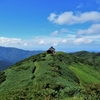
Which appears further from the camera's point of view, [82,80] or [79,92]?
[82,80]

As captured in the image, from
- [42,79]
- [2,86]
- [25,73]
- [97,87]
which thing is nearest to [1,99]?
[97,87]

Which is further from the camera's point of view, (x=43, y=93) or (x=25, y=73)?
(x=25, y=73)

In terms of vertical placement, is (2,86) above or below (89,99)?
below

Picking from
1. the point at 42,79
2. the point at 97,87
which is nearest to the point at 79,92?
the point at 97,87

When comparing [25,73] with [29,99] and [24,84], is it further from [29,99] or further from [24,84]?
[29,99]

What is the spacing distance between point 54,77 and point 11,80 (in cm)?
1532

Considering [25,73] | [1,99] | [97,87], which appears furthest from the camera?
[25,73]

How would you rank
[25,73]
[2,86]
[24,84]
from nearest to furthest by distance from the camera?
[24,84], [2,86], [25,73]

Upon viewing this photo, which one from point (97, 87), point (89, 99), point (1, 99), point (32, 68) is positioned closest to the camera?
point (89, 99)

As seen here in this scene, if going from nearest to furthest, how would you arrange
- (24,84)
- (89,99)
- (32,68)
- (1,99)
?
(89,99), (1,99), (24,84), (32,68)

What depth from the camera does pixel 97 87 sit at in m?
45.9

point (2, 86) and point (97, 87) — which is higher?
point (97, 87)

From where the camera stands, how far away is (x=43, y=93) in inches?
1660

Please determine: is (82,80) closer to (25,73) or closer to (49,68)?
(49,68)
